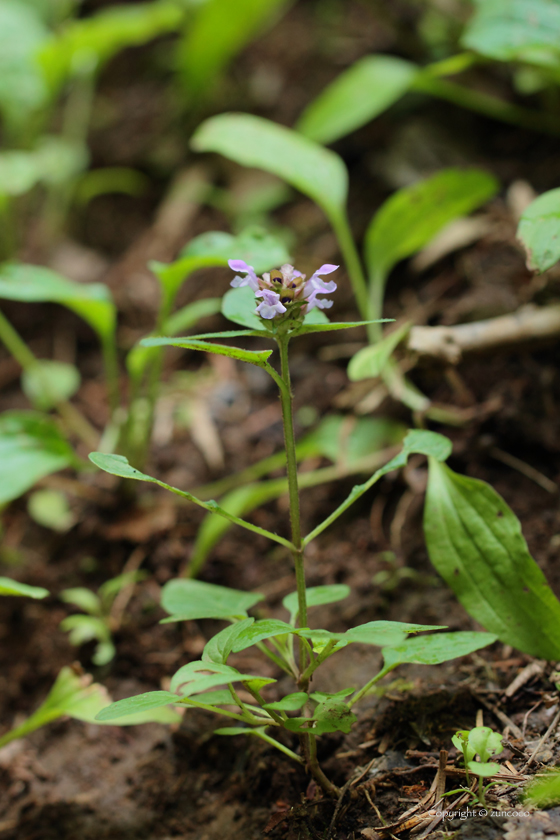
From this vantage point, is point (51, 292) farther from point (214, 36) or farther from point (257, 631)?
point (214, 36)

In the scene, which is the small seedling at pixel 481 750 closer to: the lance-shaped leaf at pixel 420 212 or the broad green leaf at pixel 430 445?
the broad green leaf at pixel 430 445

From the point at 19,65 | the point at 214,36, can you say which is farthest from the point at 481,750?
the point at 214,36

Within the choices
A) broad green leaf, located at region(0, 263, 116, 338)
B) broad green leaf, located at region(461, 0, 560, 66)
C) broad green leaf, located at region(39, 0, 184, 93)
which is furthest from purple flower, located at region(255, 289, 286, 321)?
broad green leaf, located at region(39, 0, 184, 93)

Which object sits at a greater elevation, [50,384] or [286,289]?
[286,289]

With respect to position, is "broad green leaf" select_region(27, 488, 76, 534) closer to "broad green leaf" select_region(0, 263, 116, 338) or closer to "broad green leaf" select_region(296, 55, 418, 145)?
"broad green leaf" select_region(0, 263, 116, 338)

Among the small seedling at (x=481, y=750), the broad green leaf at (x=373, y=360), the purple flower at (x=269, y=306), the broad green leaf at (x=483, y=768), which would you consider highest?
the purple flower at (x=269, y=306)

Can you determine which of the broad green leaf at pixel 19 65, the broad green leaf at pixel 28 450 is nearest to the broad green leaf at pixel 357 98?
the broad green leaf at pixel 19 65

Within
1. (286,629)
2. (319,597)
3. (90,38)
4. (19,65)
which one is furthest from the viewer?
→ (90,38)
